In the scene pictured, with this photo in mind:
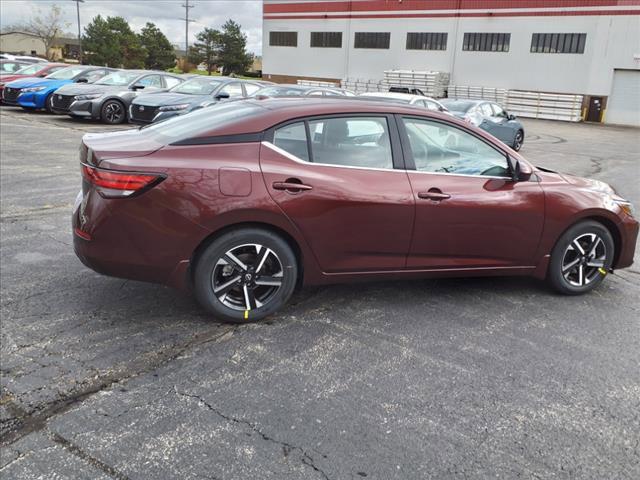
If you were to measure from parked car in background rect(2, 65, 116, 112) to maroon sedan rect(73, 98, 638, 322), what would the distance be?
52.3 ft

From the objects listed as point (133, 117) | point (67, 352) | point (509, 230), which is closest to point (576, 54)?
point (133, 117)

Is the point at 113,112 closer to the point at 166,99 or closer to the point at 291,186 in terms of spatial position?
the point at 166,99

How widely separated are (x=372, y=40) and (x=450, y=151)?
43.7m

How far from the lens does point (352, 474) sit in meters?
2.57

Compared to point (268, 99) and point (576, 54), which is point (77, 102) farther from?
point (576, 54)

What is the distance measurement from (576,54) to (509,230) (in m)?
35.7

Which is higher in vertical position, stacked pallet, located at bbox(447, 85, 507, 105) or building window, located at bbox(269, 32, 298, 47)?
building window, located at bbox(269, 32, 298, 47)

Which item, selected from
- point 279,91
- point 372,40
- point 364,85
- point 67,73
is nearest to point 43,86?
point 67,73

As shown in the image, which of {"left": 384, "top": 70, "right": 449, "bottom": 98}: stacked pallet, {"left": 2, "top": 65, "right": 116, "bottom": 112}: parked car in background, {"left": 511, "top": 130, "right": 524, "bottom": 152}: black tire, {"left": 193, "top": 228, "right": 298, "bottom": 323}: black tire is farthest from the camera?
{"left": 384, "top": 70, "right": 449, "bottom": 98}: stacked pallet

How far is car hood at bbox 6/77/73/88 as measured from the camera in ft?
61.5

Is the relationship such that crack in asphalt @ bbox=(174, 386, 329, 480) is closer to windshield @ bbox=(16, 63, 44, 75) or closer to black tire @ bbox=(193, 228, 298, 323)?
black tire @ bbox=(193, 228, 298, 323)

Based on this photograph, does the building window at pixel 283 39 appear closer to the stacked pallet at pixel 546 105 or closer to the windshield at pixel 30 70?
the stacked pallet at pixel 546 105

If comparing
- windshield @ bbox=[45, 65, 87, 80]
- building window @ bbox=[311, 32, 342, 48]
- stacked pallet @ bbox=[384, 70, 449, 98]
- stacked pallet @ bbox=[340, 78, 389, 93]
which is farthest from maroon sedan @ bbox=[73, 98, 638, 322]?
building window @ bbox=[311, 32, 342, 48]

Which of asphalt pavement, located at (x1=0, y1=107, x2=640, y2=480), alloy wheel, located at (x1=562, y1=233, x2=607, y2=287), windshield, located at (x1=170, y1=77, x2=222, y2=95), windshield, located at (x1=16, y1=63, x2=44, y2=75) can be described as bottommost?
asphalt pavement, located at (x1=0, y1=107, x2=640, y2=480)
